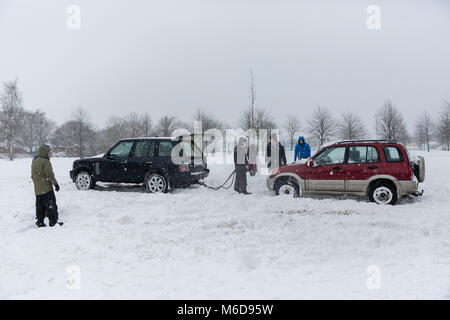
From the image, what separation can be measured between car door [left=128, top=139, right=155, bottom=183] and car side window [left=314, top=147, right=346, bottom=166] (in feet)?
17.5

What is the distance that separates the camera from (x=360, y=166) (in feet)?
27.1

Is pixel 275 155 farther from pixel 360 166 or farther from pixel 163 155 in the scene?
pixel 163 155

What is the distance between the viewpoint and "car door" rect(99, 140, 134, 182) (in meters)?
9.99

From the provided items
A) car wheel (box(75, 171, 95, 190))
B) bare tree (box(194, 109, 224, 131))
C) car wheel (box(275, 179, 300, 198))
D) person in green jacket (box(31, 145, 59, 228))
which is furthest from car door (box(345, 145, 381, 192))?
bare tree (box(194, 109, 224, 131))

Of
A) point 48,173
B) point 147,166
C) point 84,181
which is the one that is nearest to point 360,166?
point 147,166

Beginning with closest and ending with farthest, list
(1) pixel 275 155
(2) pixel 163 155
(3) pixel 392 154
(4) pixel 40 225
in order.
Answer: (4) pixel 40 225 → (3) pixel 392 154 → (2) pixel 163 155 → (1) pixel 275 155

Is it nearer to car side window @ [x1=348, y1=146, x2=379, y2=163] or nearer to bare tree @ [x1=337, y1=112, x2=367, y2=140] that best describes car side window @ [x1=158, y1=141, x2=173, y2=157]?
car side window @ [x1=348, y1=146, x2=379, y2=163]

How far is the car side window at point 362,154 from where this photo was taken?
8.20 metres

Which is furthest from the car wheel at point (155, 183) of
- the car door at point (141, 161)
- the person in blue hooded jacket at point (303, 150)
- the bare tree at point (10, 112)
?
the bare tree at point (10, 112)

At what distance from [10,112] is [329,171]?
49.0 metres
